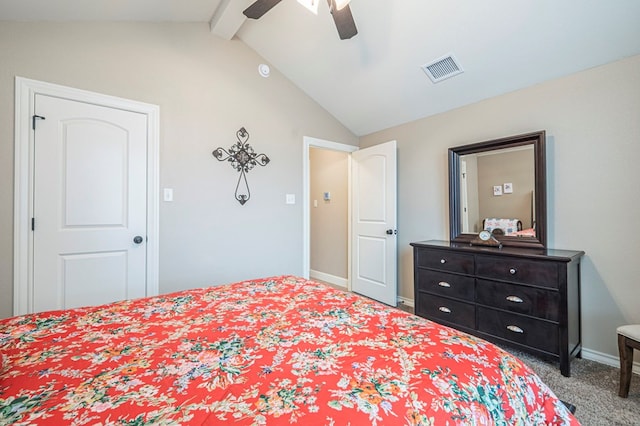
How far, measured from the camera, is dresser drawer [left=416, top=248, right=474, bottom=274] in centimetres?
243

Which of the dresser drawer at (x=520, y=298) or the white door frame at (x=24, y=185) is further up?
the white door frame at (x=24, y=185)

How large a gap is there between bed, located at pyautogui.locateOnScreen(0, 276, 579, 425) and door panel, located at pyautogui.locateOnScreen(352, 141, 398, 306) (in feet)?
7.16

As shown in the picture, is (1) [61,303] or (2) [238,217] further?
(2) [238,217]

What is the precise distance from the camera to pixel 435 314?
2664 mm

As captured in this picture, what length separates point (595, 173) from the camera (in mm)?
2127

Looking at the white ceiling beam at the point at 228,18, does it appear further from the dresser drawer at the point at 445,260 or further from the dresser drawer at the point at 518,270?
the dresser drawer at the point at 518,270

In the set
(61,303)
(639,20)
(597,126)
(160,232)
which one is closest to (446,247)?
(597,126)

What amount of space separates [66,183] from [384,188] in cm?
299

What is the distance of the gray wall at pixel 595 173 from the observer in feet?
6.53

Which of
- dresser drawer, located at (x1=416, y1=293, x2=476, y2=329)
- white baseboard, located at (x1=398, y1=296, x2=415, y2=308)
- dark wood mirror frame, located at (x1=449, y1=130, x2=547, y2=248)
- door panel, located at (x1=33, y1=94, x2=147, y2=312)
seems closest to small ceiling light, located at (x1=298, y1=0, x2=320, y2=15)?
door panel, located at (x1=33, y1=94, x2=147, y2=312)

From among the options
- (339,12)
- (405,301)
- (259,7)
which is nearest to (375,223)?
(405,301)

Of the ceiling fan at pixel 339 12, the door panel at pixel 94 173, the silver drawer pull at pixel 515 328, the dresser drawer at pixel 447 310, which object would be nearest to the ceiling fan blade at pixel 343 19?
the ceiling fan at pixel 339 12

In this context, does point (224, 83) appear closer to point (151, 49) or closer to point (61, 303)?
point (151, 49)

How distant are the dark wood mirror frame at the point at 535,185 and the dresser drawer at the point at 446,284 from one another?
475 millimetres
